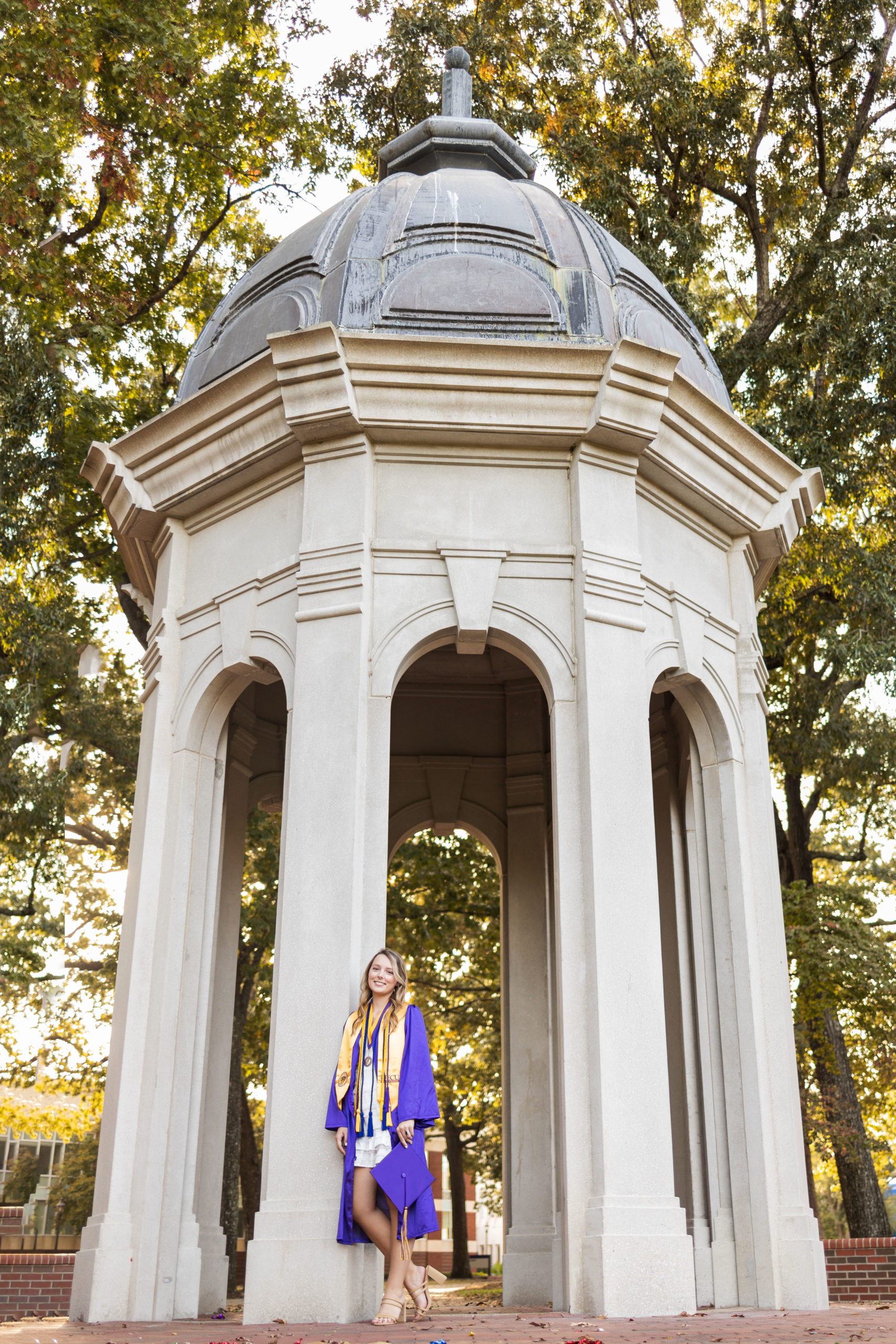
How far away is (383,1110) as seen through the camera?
24.2ft

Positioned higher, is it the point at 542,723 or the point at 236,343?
the point at 236,343

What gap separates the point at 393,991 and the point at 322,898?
2.66 feet

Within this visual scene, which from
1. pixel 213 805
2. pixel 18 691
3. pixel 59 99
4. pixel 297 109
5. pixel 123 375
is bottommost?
pixel 213 805

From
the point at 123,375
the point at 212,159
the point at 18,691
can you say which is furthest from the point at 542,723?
the point at 212,159

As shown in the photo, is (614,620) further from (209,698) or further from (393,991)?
(209,698)

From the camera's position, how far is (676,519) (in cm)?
1027

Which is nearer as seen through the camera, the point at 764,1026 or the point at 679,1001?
the point at 764,1026

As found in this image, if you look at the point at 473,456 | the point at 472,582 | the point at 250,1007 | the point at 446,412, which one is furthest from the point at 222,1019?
the point at 250,1007

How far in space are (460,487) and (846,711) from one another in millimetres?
11806

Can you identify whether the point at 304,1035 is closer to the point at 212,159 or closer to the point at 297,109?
the point at 212,159

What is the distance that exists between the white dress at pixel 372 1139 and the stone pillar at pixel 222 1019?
9.85ft

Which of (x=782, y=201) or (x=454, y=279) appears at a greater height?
(x=782, y=201)

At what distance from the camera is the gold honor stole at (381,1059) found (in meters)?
7.39

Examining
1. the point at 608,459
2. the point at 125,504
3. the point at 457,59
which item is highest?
the point at 457,59
